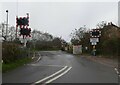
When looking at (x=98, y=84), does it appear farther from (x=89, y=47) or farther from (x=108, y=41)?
(x=89, y=47)

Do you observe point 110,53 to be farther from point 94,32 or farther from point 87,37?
point 87,37

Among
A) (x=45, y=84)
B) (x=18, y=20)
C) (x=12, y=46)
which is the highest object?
(x=18, y=20)

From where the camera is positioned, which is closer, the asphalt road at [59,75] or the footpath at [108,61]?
the asphalt road at [59,75]

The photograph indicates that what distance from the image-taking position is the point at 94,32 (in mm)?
49469

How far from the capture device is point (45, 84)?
13227mm

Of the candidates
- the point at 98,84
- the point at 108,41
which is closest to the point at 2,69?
the point at 98,84

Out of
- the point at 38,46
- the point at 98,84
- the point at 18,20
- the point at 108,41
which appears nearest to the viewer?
the point at 98,84

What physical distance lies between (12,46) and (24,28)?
19.7 ft

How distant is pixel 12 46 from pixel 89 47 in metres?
33.1

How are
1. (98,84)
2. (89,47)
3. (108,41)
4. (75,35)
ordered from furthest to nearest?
(75,35)
(89,47)
(108,41)
(98,84)

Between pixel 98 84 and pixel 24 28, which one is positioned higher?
pixel 24 28

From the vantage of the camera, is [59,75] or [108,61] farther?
[108,61]

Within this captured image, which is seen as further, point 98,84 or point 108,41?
point 108,41

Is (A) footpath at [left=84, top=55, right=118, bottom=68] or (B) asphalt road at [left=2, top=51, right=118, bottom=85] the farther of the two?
(A) footpath at [left=84, top=55, right=118, bottom=68]
